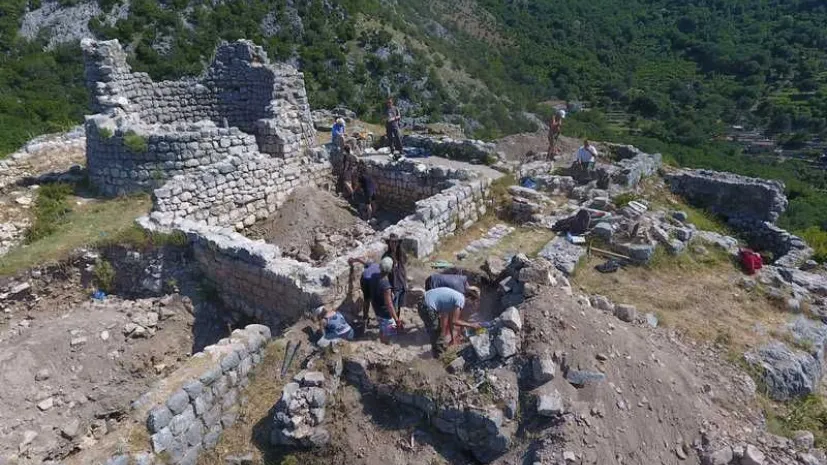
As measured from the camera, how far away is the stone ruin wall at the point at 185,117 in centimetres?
1245

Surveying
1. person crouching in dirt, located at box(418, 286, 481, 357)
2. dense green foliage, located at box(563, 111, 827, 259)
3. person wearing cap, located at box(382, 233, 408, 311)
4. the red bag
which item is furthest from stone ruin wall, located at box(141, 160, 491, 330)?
dense green foliage, located at box(563, 111, 827, 259)

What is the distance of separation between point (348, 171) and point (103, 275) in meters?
6.00

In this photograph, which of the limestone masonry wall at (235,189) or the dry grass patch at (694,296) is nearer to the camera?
the dry grass patch at (694,296)

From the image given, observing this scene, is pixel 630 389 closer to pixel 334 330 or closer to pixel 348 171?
pixel 334 330

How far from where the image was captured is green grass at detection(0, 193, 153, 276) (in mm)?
10625

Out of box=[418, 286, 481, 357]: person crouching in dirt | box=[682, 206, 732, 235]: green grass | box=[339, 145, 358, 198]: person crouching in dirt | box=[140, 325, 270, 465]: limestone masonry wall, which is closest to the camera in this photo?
box=[140, 325, 270, 465]: limestone masonry wall

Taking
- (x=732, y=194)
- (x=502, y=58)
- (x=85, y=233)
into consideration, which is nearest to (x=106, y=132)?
(x=85, y=233)

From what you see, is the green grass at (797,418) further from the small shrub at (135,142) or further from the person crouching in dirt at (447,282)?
the small shrub at (135,142)

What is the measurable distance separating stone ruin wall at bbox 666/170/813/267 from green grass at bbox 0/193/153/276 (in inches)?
583

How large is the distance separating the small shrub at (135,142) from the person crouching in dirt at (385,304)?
7038 millimetres

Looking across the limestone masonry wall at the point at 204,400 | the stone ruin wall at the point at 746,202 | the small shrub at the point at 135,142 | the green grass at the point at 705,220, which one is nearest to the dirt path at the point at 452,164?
the green grass at the point at 705,220

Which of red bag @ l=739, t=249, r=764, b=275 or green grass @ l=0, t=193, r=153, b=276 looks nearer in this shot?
green grass @ l=0, t=193, r=153, b=276

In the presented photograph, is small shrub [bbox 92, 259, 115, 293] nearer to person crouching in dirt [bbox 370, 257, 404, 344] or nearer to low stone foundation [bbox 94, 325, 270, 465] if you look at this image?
low stone foundation [bbox 94, 325, 270, 465]

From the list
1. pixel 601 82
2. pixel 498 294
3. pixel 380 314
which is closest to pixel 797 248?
pixel 498 294
